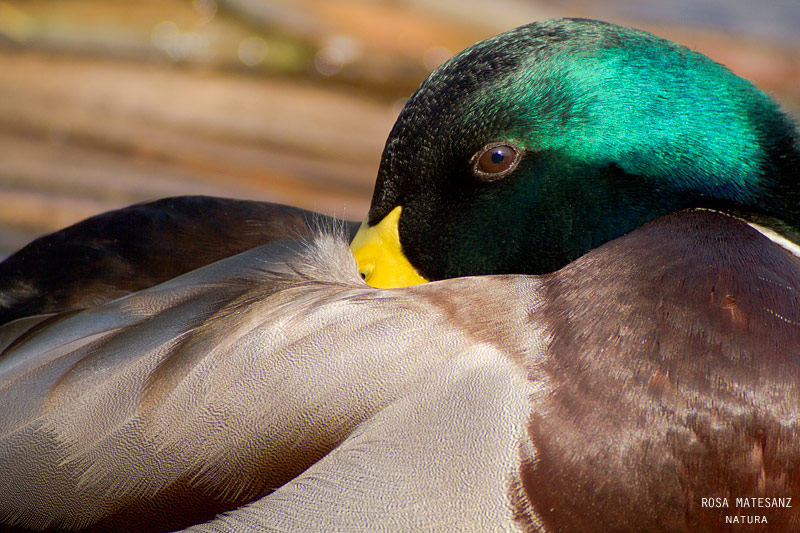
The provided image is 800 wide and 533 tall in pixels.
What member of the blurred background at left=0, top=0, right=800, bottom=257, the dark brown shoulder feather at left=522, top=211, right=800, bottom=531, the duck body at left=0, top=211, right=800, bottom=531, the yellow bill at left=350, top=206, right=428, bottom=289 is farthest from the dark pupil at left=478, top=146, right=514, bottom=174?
the blurred background at left=0, top=0, right=800, bottom=257

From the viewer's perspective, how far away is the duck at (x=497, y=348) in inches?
64.8

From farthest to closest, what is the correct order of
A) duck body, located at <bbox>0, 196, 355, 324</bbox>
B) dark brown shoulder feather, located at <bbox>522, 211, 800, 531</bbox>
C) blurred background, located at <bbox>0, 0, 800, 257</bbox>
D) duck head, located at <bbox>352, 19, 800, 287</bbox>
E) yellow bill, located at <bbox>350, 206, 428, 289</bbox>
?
blurred background, located at <bbox>0, 0, 800, 257</bbox>, duck body, located at <bbox>0, 196, 355, 324</bbox>, yellow bill, located at <bbox>350, 206, 428, 289</bbox>, duck head, located at <bbox>352, 19, 800, 287</bbox>, dark brown shoulder feather, located at <bbox>522, 211, 800, 531</bbox>

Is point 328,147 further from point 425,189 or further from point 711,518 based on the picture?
point 711,518

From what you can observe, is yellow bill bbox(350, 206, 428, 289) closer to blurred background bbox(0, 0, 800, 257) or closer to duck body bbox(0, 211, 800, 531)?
duck body bbox(0, 211, 800, 531)

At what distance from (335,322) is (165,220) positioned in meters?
0.88

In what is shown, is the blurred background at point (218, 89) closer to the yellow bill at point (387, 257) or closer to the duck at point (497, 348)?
the yellow bill at point (387, 257)

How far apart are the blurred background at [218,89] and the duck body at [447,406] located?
2565 millimetres

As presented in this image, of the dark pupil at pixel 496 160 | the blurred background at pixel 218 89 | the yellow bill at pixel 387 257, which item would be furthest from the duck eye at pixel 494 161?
the blurred background at pixel 218 89

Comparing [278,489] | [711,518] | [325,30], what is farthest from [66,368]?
[325,30]

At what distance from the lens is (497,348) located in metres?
1.71

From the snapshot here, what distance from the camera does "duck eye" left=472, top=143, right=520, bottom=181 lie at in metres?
2.09

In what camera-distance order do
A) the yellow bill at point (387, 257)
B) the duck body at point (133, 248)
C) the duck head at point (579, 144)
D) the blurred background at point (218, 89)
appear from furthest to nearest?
the blurred background at point (218, 89)
the duck body at point (133, 248)
the yellow bill at point (387, 257)
the duck head at point (579, 144)

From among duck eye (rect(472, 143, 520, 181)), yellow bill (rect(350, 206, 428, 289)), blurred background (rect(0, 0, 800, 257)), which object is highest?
blurred background (rect(0, 0, 800, 257))

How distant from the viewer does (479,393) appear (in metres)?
1.67
